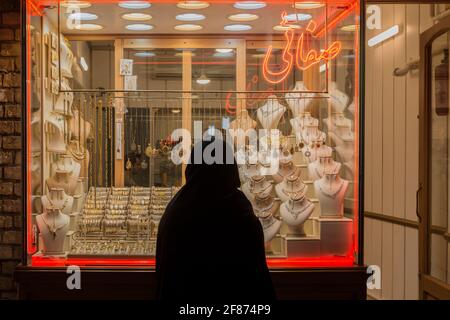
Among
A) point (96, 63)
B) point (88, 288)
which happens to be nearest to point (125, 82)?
point (96, 63)

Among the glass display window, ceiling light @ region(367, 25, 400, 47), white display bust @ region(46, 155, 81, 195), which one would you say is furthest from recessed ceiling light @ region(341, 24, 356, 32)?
white display bust @ region(46, 155, 81, 195)

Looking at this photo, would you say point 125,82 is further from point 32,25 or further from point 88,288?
point 88,288

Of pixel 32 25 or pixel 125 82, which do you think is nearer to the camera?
pixel 32 25

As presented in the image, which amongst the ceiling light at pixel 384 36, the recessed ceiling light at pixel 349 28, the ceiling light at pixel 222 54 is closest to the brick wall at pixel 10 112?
the ceiling light at pixel 222 54

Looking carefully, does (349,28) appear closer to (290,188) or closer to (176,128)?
(290,188)

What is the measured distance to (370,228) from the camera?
5.52 m

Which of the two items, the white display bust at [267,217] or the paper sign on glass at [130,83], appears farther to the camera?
the paper sign on glass at [130,83]

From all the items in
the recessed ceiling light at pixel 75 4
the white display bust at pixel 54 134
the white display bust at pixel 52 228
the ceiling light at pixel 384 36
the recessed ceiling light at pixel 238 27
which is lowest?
the white display bust at pixel 52 228

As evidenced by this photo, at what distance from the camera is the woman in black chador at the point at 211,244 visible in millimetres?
2441

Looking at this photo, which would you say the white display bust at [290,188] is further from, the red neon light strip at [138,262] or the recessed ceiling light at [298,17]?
the recessed ceiling light at [298,17]

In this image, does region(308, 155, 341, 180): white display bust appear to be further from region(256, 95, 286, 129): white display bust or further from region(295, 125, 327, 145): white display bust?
region(256, 95, 286, 129): white display bust

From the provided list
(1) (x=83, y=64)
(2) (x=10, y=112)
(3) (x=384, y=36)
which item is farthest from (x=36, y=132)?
(3) (x=384, y=36)

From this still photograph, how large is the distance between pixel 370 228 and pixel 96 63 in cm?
306
